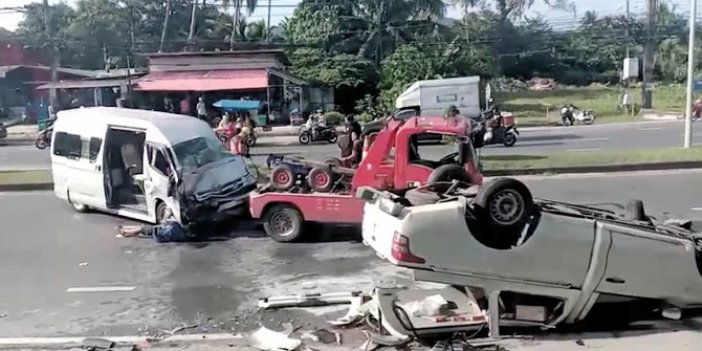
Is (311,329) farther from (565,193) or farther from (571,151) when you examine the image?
(571,151)

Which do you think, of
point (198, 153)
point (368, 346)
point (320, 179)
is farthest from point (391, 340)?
point (198, 153)

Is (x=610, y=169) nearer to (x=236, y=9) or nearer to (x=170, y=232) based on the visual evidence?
(x=170, y=232)

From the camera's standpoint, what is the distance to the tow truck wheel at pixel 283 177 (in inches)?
520

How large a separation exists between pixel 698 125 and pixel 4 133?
31798mm

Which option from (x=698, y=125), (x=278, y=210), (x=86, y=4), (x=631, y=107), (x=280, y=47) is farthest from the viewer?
(x=86, y=4)

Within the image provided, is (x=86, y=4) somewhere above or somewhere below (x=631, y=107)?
above

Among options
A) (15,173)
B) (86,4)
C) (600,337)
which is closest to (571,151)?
(15,173)

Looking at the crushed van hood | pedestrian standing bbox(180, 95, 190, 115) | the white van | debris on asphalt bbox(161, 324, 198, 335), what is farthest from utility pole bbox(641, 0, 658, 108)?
debris on asphalt bbox(161, 324, 198, 335)

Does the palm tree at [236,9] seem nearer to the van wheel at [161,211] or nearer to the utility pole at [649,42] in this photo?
the utility pole at [649,42]

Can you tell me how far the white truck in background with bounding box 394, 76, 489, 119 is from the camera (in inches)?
1339

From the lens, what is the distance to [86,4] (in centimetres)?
6303

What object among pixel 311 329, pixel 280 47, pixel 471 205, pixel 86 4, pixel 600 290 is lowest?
pixel 311 329

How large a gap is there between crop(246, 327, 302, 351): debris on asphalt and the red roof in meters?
33.9

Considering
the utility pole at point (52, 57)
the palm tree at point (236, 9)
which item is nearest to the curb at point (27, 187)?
the utility pole at point (52, 57)
